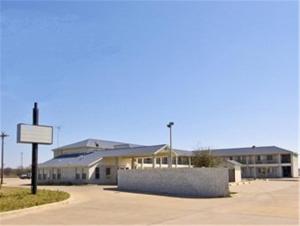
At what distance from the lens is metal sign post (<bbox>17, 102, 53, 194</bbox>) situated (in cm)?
2724

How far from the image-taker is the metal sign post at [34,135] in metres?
27.2

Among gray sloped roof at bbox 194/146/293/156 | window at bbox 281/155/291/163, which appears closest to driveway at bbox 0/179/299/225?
gray sloped roof at bbox 194/146/293/156

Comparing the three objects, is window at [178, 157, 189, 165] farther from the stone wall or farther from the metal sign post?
the metal sign post

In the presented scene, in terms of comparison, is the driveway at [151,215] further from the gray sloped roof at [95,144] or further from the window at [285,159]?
the window at [285,159]

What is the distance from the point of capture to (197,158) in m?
47.8

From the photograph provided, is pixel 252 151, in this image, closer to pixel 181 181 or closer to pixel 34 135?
pixel 181 181

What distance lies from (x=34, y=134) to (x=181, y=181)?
10.6 m

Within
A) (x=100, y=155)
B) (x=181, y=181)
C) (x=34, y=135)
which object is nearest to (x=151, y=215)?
(x=181, y=181)

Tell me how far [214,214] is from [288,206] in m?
5.36

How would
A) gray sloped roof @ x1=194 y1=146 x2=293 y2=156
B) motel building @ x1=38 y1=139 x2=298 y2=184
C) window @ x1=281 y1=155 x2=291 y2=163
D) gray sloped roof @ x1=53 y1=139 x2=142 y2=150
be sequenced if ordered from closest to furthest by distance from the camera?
1. motel building @ x1=38 y1=139 x2=298 y2=184
2. gray sloped roof @ x1=53 y1=139 x2=142 y2=150
3. gray sloped roof @ x1=194 y1=146 x2=293 y2=156
4. window @ x1=281 y1=155 x2=291 y2=163

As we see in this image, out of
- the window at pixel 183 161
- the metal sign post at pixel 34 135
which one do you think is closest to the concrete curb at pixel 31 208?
the metal sign post at pixel 34 135

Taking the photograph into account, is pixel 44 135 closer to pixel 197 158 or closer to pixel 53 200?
pixel 53 200

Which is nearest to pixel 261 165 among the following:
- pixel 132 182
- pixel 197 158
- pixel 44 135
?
pixel 197 158

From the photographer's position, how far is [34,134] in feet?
91.9
